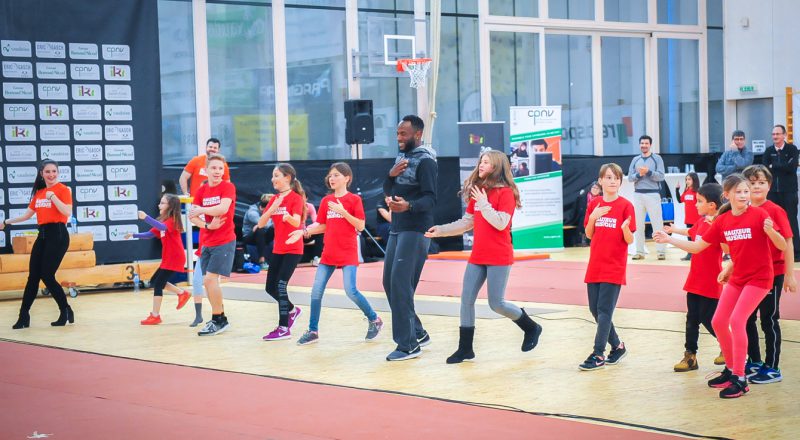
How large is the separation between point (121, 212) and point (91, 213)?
42cm

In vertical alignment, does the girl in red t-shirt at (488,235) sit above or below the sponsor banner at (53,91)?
below

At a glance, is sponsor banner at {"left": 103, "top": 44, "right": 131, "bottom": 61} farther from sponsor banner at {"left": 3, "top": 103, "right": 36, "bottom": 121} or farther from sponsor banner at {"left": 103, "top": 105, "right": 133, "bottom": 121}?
sponsor banner at {"left": 3, "top": 103, "right": 36, "bottom": 121}

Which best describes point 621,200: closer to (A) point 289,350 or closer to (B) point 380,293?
(A) point 289,350

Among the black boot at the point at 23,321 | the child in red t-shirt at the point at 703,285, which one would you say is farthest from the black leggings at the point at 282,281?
the child in red t-shirt at the point at 703,285

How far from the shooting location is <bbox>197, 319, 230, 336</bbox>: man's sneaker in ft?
35.3

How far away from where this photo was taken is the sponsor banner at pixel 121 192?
15.9m

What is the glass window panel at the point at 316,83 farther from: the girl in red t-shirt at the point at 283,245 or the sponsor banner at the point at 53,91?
the girl in red t-shirt at the point at 283,245

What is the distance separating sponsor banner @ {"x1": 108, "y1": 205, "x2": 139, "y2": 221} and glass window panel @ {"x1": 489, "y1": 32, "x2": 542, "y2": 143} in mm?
10045

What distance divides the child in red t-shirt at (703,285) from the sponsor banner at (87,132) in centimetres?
998

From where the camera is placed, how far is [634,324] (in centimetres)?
1052

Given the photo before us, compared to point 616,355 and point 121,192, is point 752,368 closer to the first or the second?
point 616,355

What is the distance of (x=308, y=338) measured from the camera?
1001cm

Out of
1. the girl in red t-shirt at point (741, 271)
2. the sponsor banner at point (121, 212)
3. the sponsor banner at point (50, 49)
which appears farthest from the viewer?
the sponsor banner at point (121, 212)

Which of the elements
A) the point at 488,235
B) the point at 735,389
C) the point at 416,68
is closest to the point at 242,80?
the point at 416,68
